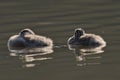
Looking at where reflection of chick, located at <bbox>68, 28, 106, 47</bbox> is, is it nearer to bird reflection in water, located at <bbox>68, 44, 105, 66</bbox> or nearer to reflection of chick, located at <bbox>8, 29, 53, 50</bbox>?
bird reflection in water, located at <bbox>68, 44, 105, 66</bbox>

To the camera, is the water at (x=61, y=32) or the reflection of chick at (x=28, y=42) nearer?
the water at (x=61, y=32)

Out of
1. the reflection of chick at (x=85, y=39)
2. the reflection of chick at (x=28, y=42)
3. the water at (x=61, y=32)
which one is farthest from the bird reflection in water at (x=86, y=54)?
the reflection of chick at (x=28, y=42)

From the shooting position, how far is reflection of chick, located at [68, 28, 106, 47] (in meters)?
15.2

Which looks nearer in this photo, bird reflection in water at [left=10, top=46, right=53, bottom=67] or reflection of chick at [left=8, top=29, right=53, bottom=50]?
bird reflection in water at [left=10, top=46, right=53, bottom=67]

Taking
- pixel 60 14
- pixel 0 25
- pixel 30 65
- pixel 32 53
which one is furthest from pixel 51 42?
pixel 60 14

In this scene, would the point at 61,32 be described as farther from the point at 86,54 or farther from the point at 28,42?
the point at 86,54

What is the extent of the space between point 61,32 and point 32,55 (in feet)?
7.59

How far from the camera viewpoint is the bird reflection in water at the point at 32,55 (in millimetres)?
13453

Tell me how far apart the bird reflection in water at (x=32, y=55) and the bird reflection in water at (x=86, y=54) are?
1.87 feet

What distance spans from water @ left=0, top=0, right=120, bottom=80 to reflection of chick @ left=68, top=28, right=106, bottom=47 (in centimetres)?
21

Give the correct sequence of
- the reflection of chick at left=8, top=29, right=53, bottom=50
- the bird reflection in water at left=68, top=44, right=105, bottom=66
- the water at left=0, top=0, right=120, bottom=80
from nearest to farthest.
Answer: the water at left=0, top=0, right=120, bottom=80 < the bird reflection in water at left=68, top=44, right=105, bottom=66 < the reflection of chick at left=8, top=29, right=53, bottom=50

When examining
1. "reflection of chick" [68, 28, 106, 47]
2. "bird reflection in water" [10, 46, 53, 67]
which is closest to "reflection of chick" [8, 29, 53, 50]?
"bird reflection in water" [10, 46, 53, 67]

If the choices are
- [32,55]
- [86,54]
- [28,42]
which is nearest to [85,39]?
[86,54]

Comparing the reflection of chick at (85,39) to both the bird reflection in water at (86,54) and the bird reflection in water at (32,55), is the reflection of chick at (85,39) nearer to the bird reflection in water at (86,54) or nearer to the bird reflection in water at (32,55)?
the bird reflection in water at (86,54)
